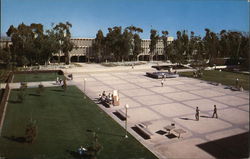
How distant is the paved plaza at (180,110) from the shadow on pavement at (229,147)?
39cm

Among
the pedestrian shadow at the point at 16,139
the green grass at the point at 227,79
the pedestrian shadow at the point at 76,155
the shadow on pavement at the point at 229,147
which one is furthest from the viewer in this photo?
the green grass at the point at 227,79

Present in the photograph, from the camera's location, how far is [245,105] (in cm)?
2852

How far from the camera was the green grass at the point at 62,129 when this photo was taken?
52.7ft

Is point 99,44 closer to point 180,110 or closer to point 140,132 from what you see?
point 180,110

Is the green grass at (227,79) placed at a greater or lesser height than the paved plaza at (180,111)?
greater

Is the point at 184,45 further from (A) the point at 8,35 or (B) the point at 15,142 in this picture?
(B) the point at 15,142

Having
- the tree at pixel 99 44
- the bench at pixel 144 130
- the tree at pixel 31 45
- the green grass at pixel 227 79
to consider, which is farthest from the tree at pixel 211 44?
the bench at pixel 144 130

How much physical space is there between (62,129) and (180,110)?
39.2 feet

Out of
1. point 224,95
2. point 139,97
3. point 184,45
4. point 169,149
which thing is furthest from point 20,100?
point 184,45

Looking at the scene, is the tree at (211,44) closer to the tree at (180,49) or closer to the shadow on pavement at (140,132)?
the tree at (180,49)

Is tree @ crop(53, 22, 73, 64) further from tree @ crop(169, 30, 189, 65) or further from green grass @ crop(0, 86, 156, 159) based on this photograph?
green grass @ crop(0, 86, 156, 159)

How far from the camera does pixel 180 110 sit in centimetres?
2575

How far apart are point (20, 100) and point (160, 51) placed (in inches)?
3042

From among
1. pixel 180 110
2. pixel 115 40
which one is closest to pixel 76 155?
pixel 180 110
